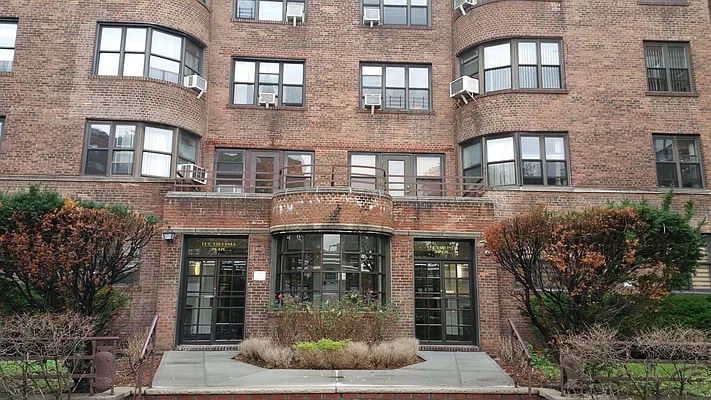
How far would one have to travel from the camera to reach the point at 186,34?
17.3m

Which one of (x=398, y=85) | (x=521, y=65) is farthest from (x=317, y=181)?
(x=521, y=65)

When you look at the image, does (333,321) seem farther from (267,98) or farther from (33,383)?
(267,98)

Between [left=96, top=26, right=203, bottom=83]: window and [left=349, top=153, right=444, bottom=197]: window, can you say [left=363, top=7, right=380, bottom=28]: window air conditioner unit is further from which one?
[left=96, top=26, right=203, bottom=83]: window

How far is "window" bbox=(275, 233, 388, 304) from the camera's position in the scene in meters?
13.9

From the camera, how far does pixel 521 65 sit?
17.3m

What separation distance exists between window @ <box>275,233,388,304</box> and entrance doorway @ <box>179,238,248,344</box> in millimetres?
1300

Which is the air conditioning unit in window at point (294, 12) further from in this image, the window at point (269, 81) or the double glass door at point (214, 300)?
the double glass door at point (214, 300)

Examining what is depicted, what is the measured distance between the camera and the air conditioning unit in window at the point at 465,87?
57.5ft

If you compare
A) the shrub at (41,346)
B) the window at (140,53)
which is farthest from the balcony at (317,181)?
the shrub at (41,346)

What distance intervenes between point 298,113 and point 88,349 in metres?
10.3

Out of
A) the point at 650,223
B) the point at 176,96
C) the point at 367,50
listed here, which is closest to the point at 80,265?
the point at 176,96

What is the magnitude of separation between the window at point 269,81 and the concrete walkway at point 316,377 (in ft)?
29.5

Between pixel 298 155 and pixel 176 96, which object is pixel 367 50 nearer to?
pixel 298 155

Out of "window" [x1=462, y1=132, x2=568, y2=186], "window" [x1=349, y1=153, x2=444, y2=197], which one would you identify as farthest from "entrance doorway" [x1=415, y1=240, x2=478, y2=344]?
"window" [x1=349, y1=153, x2=444, y2=197]
